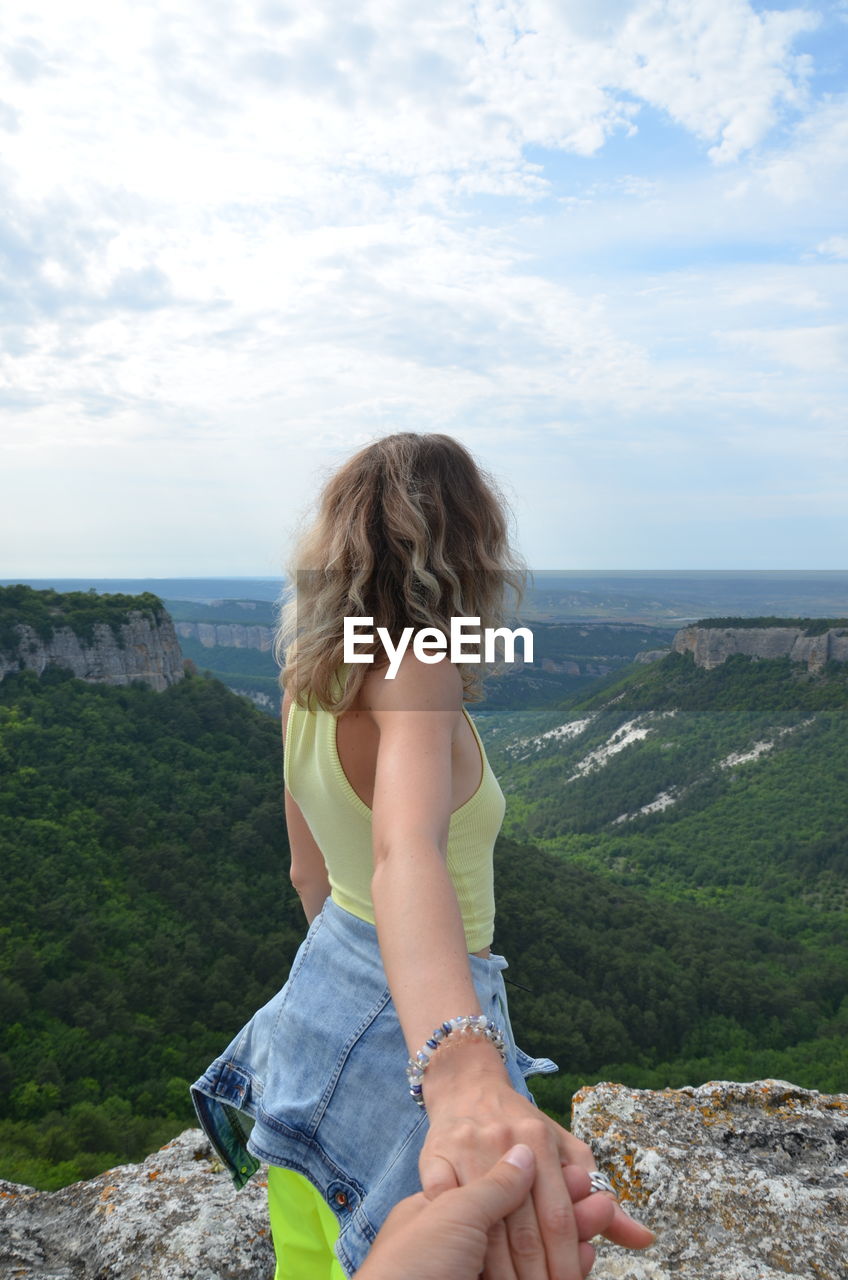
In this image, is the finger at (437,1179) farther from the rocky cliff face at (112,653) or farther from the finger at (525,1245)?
the rocky cliff face at (112,653)

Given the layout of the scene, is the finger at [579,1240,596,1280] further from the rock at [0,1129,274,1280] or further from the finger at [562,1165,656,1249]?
the rock at [0,1129,274,1280]

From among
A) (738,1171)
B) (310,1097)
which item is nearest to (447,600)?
(310,1097)

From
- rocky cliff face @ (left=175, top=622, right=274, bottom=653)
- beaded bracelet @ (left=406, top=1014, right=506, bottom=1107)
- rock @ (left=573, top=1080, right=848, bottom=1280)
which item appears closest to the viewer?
beaded bracelet @ (left=406, top=1014, right=506, bottom=1107)

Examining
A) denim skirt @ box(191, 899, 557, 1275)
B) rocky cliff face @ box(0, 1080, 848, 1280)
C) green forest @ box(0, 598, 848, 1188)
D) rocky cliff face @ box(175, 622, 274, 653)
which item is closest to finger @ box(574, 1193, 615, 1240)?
denim skirt @ box(191, 899, 557, 1275)

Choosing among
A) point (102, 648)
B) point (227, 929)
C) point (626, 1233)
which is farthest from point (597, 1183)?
point (102, 648)

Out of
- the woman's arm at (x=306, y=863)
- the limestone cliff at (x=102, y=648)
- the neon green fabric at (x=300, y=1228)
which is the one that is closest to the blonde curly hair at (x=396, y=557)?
the woman's arm at (x=306, y=863)

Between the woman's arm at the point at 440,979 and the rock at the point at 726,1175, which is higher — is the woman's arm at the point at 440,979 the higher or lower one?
the higher one
